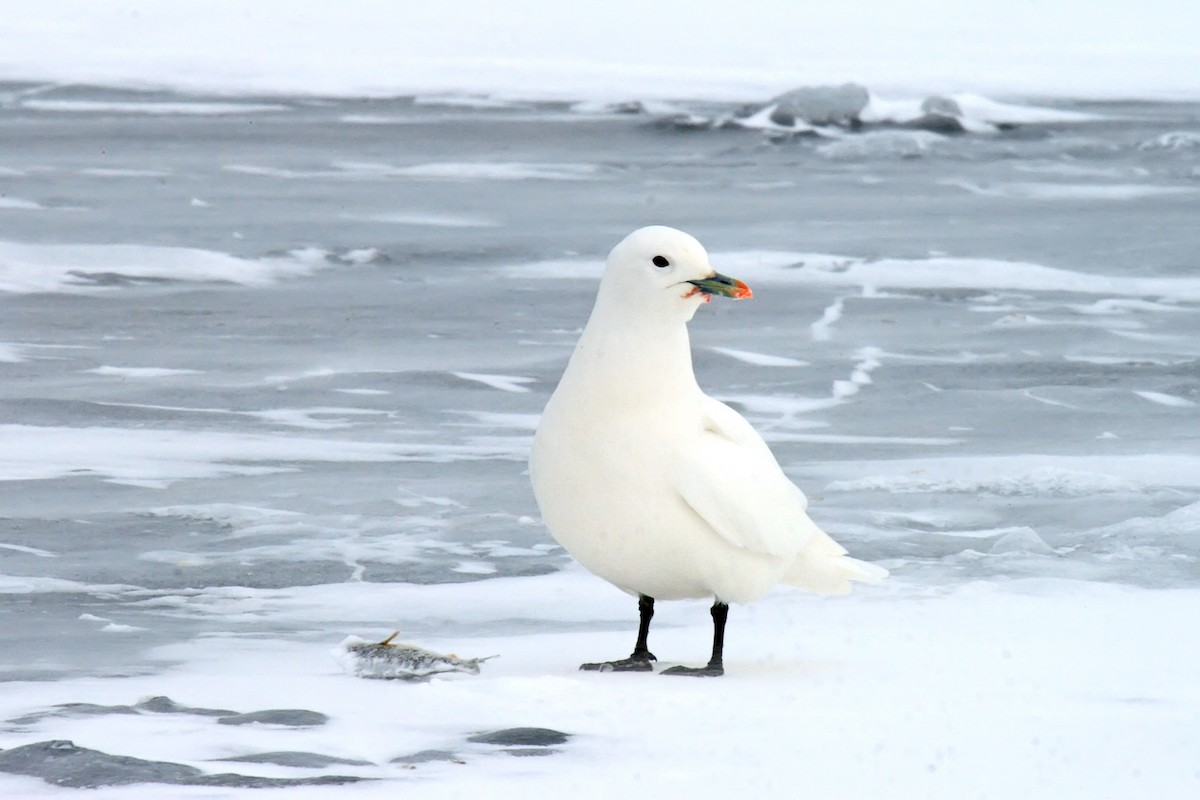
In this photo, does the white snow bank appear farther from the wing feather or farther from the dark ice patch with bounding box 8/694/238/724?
the wing feather

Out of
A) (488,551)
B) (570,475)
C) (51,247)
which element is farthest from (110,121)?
(570,475)

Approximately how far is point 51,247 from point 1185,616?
810 centimetres

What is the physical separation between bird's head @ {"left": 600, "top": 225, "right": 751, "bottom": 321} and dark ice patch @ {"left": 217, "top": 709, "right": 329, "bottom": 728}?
4.29 feet

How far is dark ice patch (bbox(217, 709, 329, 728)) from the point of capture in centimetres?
396

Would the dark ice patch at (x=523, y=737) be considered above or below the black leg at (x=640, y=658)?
above

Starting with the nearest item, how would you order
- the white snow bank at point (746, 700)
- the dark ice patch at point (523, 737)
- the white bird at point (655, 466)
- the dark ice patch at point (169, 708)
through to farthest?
the white snow bank at point (746, 700)
the dark ice patch at point (523, 737)
the dark ice patch at point (169, 708)
the white bird at point (655, 466)

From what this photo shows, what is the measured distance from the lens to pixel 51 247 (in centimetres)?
1159

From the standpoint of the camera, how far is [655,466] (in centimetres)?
462

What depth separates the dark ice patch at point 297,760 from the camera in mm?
3648

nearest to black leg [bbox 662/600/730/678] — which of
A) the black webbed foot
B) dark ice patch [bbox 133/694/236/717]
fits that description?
the black webbed foot

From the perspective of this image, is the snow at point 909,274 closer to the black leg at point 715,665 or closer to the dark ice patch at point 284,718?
the black leg at point 715,665

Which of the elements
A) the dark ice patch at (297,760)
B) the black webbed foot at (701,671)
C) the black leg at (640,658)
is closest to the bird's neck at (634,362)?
the black leg at (640,658)

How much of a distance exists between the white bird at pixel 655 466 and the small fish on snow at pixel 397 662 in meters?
0.39

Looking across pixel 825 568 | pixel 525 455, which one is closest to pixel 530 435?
pixel 525 455
